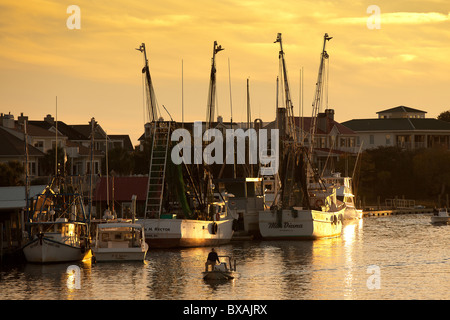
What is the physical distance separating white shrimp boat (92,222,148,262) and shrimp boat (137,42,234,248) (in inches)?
327

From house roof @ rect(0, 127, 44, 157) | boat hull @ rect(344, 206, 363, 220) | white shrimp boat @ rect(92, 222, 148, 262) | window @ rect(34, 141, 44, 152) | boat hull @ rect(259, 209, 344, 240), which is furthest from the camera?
boat hull @ rect(344, 206, 363, 220)

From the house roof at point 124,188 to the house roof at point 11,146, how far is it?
948 centimetres

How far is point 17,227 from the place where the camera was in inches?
3469

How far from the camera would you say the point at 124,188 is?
407 feet

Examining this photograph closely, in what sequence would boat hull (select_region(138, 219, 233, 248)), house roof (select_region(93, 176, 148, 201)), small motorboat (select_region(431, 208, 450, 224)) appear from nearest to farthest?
boat hull (select_region(138, 219, 233, 248)), house roof (select_region(93, 176, 148, 201)), small motorboat (select_region(431, 208, 450, 224))

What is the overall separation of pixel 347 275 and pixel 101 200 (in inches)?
2101

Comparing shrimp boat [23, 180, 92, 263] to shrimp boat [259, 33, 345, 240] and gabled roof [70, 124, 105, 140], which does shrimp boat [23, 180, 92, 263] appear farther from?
gabled roof [70, 124, 105, 140]

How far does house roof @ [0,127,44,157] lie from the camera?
121250 mm

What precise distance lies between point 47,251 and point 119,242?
5.75 m

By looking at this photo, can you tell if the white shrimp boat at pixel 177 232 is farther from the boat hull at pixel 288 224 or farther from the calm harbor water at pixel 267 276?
the boat hull at pixel 288 224

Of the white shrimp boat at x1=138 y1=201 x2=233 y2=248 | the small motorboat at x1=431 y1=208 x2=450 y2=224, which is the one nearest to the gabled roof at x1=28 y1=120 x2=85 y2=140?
the small motorboat at x1=431 y1=208 x2=450 y2=224

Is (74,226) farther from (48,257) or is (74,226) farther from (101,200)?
(101,200)

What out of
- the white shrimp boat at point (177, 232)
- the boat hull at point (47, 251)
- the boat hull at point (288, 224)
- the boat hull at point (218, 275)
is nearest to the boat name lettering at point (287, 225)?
the boat hull at point (288, 224)

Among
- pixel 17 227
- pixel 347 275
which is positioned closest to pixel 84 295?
pixel 347 275
